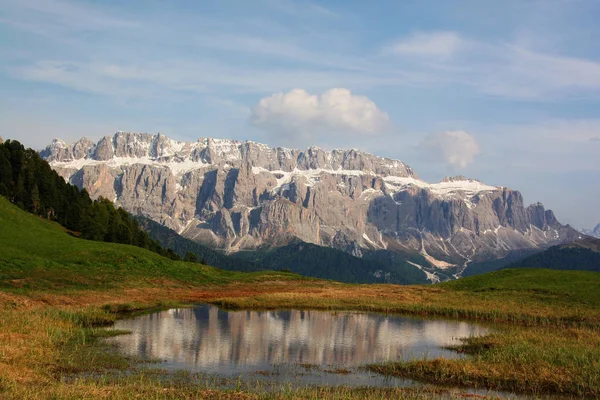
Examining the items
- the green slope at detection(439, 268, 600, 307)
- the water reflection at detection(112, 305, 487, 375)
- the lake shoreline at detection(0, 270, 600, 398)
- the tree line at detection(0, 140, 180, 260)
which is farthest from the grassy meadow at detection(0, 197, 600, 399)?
the tree line at detection(0, 140, 180, 260)

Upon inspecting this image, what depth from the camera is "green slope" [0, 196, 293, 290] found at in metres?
64.7

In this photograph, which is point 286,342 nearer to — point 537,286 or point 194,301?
point 194,301

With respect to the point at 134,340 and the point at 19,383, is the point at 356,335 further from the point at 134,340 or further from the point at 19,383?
the point at 19,383

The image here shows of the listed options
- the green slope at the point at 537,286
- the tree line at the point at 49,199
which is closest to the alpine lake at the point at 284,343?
the green slope at the point at 537,286

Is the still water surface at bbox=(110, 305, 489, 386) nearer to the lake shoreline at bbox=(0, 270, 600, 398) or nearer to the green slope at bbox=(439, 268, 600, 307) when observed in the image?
the lake shoreline at bbox=(0, 270, 600, 398)

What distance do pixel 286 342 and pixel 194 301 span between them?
3345cm

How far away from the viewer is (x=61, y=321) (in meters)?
43.2

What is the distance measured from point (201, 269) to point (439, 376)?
81.1 m

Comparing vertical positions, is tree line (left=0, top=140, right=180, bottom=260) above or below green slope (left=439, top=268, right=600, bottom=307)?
above

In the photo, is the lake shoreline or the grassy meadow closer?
the grassy meadow

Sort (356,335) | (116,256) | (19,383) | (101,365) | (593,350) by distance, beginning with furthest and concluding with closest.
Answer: (116,256)
(356,335)
(593,350)
(101,365)
(19,383)

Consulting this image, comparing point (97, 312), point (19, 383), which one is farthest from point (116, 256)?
point (19, 383)

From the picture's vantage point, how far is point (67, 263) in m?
76.8

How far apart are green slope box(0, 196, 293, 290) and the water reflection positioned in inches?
621
